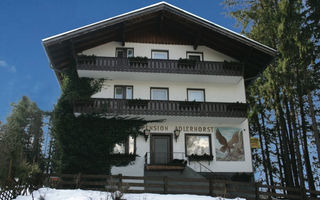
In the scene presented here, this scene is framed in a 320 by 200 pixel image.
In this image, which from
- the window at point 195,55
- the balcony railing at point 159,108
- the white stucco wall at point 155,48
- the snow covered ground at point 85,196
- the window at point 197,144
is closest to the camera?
the snow covered ground at point 85,196

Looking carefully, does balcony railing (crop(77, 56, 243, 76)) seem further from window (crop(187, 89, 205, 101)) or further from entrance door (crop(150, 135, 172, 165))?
entrance door (crop(150, 135, 172, 165))

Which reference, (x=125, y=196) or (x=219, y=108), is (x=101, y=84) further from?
(x=125, y=196)

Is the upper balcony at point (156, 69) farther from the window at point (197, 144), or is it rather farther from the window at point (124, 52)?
the window at point (197, 144)

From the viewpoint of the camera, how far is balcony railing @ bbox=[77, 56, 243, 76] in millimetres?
20219

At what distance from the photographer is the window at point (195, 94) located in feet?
69.5

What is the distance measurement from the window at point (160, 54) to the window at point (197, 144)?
5523mm

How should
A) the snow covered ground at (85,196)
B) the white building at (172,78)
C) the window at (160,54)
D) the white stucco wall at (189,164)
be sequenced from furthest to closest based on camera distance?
the window at (160,54)
the white building at (172,78)
the white stucco wall at (189,164)
the snow covered ground at (85,196)

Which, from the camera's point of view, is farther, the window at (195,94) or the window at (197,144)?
the window at (195,94)

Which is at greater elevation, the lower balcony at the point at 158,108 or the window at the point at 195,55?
the window at the point at 195,55

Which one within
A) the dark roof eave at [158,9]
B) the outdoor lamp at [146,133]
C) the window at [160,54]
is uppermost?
the dark roof eave at [158,9]

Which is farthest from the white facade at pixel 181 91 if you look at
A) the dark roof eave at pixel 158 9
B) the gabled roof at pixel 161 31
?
the dark roof eave at pixel 158 9

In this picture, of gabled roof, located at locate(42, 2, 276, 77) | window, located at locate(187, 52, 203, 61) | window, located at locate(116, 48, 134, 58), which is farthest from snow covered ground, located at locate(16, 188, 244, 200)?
window, located at locate(187, 52, 203, 61)

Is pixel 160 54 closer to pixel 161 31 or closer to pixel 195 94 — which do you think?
pixel 161 31

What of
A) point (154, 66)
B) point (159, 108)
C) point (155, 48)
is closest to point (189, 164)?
point (159, 108)
